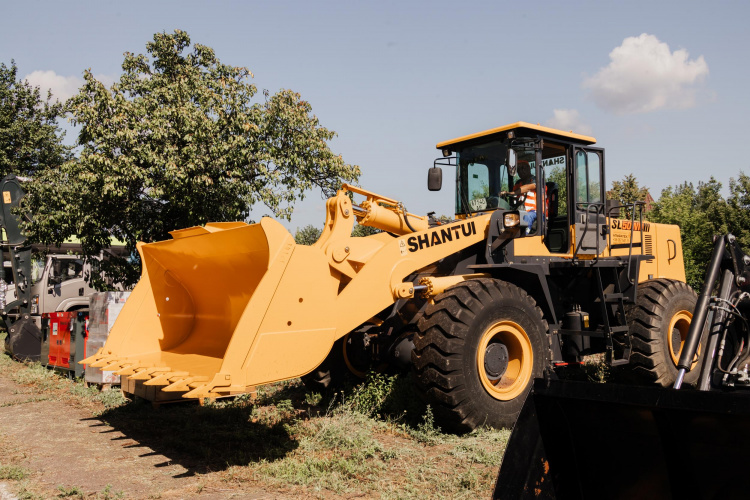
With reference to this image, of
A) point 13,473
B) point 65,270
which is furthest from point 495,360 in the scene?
point 65,270

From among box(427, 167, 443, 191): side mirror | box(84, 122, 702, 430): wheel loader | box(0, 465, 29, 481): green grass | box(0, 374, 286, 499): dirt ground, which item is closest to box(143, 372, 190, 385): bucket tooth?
box(84, 122, 702, 430): wheel loader

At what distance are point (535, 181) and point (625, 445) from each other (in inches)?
192

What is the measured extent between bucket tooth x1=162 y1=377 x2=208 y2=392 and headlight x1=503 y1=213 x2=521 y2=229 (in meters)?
3.80

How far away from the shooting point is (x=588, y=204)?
763cm

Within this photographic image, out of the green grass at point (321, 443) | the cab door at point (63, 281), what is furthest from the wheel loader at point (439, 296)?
the cab door at point (63, 281)

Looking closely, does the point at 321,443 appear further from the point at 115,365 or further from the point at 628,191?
the point at 628,191

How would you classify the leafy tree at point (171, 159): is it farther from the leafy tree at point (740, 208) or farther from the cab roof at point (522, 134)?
the leafy tree at point (740, 208)

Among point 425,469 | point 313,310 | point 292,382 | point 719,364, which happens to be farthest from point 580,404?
point 292,382

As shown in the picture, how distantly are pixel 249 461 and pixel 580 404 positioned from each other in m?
3.25

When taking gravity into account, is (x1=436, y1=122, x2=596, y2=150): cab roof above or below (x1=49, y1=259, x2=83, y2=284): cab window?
above

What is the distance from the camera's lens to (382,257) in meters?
6.11

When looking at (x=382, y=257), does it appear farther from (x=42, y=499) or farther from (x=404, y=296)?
(x=42, y=499)

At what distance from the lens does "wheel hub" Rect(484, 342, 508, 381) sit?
612 centimetres

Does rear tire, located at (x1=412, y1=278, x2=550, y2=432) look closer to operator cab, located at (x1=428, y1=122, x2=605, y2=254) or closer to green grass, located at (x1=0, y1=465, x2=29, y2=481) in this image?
operator cab, located at (x1=428, y1=122, x2=605, y2=254)
